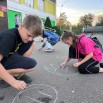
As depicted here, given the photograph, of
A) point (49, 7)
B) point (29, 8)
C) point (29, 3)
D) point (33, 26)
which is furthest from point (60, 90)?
point (49, 7)

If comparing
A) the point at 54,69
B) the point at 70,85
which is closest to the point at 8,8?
the point at 54,69

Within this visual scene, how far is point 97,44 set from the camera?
420 centimetres

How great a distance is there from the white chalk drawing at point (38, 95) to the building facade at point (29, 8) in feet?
37.5

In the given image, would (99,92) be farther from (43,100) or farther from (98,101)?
(43,100)

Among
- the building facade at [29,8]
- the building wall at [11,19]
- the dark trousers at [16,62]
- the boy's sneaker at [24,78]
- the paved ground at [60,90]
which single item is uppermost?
the building facade at [29,8]

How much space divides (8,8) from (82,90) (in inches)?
479

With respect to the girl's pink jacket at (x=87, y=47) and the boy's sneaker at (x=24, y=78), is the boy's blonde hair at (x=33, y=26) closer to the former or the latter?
the boy's sneaker at (x=24, y=78)

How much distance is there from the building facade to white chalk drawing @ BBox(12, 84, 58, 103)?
11.4m

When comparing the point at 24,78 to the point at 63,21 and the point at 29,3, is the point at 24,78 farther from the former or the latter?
the point at 63,21

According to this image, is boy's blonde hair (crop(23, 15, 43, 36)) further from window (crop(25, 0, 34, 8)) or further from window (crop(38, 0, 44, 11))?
window (crop(38, 0, 44, 11))

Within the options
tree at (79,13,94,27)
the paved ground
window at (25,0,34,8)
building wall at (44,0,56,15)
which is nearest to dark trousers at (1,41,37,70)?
the paved ground

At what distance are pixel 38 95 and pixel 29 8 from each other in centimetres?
1569

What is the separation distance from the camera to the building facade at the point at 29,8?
14.6 metres

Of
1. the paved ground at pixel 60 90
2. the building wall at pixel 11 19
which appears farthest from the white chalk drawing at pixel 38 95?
the building wall at pixel 11 19
